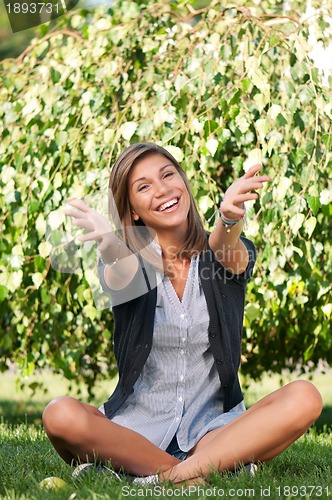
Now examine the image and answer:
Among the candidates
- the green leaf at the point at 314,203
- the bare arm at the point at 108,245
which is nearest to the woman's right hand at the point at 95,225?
the bare arm at the point at 108,245

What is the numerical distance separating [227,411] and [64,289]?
3.98 feet

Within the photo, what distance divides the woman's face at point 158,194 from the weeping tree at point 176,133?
20.0 inches

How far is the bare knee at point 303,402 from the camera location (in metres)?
2.00

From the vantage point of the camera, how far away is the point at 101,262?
2.24 meters

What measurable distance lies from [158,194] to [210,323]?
389 mm

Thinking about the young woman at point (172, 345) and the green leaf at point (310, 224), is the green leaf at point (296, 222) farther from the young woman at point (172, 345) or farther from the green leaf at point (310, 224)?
the young woman at point (172, 345)

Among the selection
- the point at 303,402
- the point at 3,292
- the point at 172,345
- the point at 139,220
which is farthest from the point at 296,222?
the point at 3,292

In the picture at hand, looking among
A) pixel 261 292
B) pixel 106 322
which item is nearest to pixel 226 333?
pixel 261 292

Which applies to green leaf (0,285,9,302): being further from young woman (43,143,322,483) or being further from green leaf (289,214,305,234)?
green leaf (289,214,305,234)

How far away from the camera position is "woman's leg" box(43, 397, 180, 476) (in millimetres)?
2020

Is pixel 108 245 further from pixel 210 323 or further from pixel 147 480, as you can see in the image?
pixel 147 480

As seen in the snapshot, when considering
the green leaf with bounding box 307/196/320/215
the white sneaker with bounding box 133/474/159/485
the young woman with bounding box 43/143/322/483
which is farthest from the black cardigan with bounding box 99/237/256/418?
the green leaf with bounding box 307/196/320/215

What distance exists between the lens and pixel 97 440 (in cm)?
204

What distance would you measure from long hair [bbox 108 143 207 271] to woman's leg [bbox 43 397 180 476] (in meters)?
0.48
